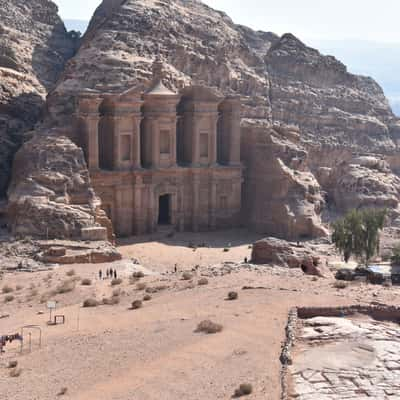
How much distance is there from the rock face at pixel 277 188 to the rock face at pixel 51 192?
544 inches

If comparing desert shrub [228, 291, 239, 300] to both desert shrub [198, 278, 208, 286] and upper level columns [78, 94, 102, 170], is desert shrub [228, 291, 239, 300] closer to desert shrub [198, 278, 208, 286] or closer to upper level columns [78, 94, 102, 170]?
desert shrub [198, 278, 208, 286]

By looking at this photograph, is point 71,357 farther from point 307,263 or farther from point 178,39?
point 178,39

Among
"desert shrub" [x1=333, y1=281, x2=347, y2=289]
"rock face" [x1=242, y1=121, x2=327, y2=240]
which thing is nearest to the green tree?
"rock face" [x1=242, y1=121, x2=327, y2=240]

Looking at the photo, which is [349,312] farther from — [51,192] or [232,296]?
[51,192]

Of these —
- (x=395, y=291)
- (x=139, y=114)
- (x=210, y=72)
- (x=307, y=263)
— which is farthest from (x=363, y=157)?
(x=395, y=291)

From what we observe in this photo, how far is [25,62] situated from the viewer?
66.6 m

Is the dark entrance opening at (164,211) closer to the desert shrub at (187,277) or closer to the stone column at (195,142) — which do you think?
the stone column at (195,142)

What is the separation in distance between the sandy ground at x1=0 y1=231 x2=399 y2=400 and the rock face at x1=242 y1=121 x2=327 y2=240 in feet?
50.2

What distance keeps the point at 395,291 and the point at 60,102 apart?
1070 inches

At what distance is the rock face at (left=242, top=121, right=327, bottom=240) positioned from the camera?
170ft

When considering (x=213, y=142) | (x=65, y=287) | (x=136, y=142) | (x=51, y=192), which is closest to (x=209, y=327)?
(x=65, y=287)

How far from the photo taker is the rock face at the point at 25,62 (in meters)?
50.6

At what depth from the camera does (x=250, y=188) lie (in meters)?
55.2

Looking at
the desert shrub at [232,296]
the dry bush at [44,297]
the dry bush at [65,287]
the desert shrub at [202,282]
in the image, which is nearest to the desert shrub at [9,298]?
the dry bush at [44,297]
